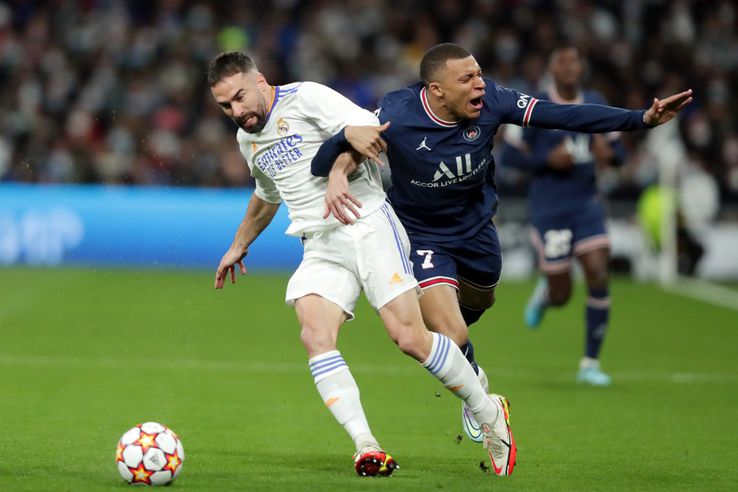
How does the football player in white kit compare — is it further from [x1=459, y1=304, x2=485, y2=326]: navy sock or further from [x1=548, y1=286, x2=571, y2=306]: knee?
[x1=548, y1=286, x2=571, y2=306]: knee

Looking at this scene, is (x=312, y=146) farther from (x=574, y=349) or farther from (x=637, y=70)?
(x=637, y=70)

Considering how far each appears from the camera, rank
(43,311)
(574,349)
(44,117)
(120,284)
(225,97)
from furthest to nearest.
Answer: (44,117)
(120,284)
(43,311)
(574,349)
(225,97)

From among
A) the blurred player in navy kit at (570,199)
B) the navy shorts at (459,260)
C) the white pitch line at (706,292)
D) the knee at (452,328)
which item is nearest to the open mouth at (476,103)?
the navy shorts at (459,260)

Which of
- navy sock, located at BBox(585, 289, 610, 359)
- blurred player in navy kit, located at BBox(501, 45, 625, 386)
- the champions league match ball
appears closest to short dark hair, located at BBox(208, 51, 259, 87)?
the champions league match ball

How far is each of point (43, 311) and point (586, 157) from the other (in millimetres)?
6825

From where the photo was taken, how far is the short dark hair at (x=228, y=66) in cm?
619

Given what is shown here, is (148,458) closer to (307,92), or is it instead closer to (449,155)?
(307,92)

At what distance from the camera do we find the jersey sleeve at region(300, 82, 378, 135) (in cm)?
633

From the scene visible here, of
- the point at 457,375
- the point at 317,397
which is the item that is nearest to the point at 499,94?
the point at 457,375

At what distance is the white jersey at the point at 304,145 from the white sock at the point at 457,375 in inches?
30.9

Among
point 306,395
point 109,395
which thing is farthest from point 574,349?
point 109,395

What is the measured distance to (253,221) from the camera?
22.8 feet

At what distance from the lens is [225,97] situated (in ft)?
20.4

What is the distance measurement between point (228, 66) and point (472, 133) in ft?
4.49
